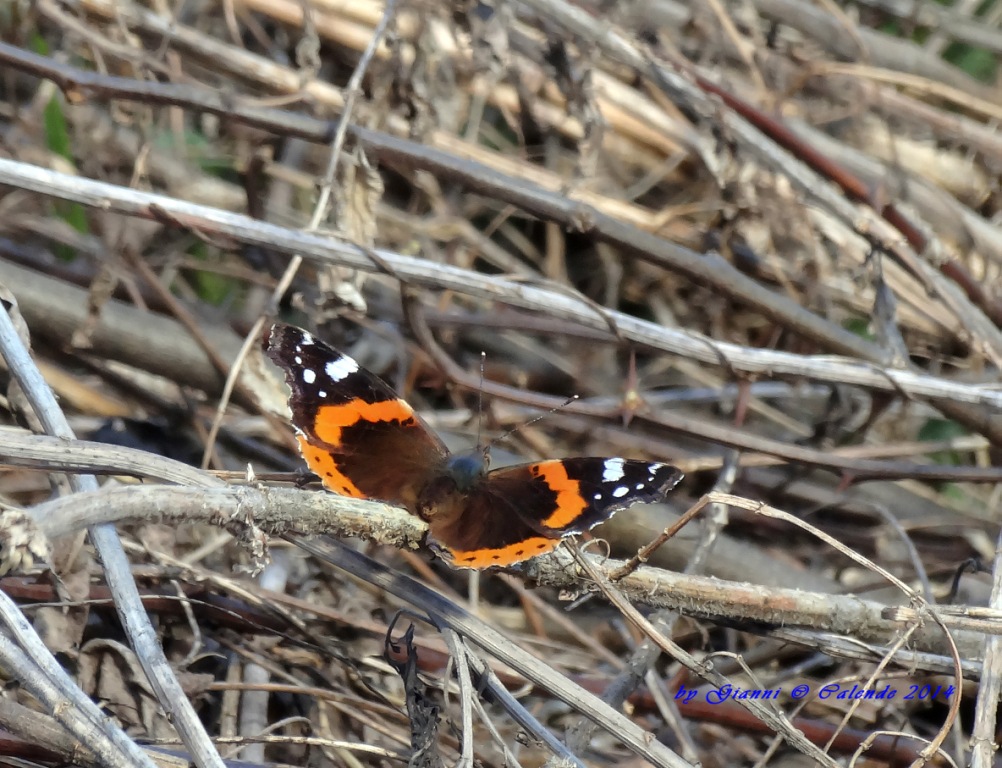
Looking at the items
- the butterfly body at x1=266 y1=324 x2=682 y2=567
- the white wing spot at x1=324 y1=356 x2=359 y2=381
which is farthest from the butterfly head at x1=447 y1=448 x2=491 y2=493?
the white wing spot at x1=324 y1=356 x2=359 y2=381

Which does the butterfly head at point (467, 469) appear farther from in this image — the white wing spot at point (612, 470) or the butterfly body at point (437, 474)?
the white wing spot at point (612, 470)

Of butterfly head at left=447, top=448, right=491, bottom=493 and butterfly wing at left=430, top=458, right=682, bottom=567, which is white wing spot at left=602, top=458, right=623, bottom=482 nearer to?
butterfly wing at left=430, top=458, right=682, bottom=567

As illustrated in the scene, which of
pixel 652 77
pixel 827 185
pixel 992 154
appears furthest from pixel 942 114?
pixel 652 77

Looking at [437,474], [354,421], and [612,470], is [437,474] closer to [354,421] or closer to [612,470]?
[354,421]

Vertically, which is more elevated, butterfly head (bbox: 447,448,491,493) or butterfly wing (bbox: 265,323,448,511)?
butterfly wing (bbox: 265,323,448,511)

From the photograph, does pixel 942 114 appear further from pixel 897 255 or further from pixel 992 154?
pixel 897 255

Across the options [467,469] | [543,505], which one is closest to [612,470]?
[543,505]

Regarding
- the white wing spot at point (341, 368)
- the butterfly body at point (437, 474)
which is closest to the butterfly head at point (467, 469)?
the butterfly body at point (437, 474)
